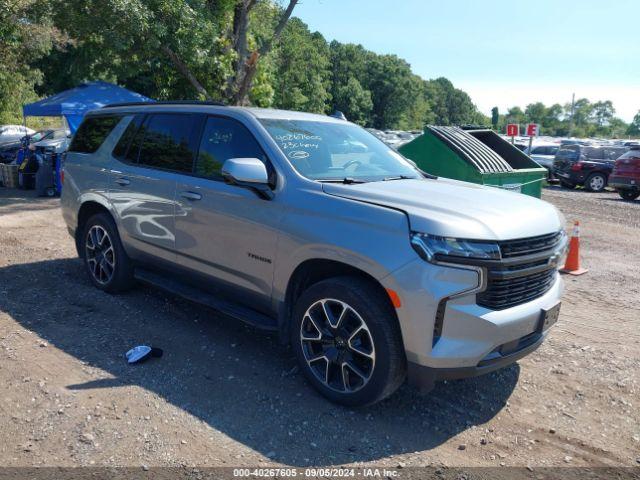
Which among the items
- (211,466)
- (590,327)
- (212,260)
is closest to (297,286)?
(212,260)

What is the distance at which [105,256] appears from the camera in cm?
580

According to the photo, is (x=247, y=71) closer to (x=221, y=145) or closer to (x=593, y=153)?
(x=221, y=145)

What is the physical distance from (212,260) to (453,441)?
224 cm

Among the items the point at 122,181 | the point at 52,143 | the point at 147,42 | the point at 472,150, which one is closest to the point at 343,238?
the point at 122,181

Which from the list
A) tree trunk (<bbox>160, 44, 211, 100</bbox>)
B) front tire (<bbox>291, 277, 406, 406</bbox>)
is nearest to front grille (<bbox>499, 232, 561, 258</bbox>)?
front tire (<bbox>291, 277, 406, 406</bbox>)

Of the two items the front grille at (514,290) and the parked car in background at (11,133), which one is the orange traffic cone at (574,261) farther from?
the parked car in background at (11,133)

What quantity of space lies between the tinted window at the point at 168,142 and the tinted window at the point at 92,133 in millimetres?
635

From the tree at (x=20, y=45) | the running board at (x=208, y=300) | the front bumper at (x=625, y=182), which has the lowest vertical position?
the front bumper at (x=625, y=182)

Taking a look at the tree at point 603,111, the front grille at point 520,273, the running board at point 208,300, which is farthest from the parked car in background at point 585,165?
the tree at point 603,111

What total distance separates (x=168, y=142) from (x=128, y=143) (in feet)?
2.18

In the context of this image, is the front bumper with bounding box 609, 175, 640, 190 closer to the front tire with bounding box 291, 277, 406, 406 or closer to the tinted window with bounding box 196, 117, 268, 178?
the tinted window with bounding box 196, 117, 268, 178

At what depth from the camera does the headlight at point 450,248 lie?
327 centimetres

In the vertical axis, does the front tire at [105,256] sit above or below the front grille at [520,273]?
below

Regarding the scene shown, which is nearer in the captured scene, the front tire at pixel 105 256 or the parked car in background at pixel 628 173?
the front tire at pixel 105 256
